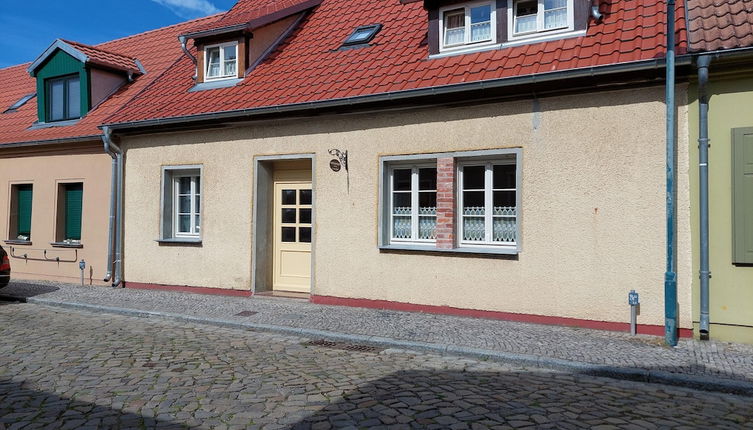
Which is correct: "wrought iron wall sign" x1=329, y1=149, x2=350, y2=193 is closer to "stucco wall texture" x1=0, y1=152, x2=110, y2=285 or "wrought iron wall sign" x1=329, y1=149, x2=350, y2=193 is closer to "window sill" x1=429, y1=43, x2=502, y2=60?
"window sill" x1=429, y1=43, x2=502, y2=60

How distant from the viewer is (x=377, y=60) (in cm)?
1024

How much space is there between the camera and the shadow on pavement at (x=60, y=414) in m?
Answer: 4.34

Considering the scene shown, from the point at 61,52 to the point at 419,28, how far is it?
370 inches

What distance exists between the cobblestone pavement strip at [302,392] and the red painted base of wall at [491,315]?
79.5 inches

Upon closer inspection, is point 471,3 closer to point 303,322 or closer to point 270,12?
point 270,12

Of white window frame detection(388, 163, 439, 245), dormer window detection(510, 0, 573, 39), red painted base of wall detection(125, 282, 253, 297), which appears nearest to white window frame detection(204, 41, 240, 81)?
red painted base of wall detection(125, 282, 253, 297)

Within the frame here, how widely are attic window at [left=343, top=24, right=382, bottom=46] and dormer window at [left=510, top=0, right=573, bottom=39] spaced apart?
3.07m

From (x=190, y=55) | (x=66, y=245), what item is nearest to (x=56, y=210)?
→ (x=66, y=245)

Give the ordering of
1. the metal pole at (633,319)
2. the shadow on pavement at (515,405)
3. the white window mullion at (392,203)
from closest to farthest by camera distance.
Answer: the shadow on pavement at (515,405) → the metal pole at (633,319) → the white window mullion at (392,203)

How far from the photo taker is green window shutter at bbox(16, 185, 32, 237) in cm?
1418

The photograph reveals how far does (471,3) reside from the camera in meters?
9.36

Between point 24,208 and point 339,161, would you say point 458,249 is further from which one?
point 24,208

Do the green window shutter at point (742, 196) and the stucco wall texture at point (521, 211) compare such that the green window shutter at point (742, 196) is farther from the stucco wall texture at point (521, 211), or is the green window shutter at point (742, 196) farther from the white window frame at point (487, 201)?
the white window frame at point (487, 201)

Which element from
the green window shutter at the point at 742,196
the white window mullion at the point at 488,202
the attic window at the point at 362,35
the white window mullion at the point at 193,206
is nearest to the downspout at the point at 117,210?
the white window mullion at the point at 193,206
